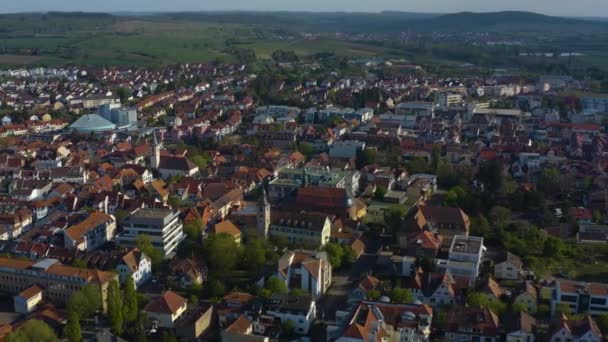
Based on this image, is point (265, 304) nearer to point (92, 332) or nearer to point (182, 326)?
point (182, 326)

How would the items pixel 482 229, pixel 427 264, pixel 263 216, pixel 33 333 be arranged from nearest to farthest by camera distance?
pixel 33 333
pixel 427 264
pixel 263 216
pixel 482 229

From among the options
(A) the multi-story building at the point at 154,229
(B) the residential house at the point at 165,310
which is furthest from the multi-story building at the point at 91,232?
(B) the residential house at the point at 165,310

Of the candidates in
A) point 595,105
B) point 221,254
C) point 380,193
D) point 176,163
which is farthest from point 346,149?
point 595,105

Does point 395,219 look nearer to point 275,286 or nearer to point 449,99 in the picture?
point 275,286

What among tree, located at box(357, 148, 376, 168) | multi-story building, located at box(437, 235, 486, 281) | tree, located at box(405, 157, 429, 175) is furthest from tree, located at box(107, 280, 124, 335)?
tree, located at box(357, 148, 376, 168)

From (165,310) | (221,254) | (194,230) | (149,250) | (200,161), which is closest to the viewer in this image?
(165,310)

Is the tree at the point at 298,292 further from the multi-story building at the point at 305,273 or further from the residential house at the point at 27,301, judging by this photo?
the residential house at the point at 27,301
